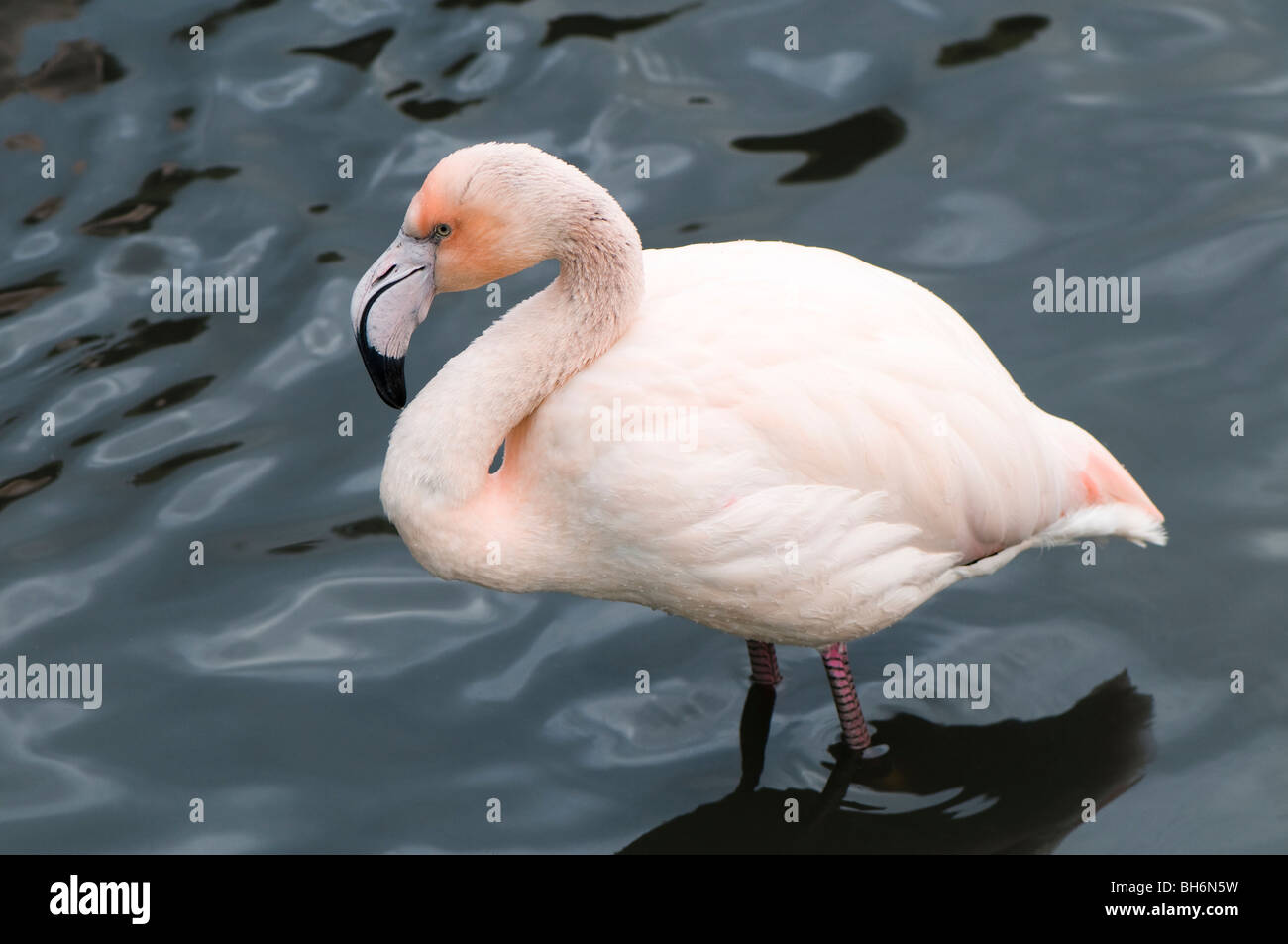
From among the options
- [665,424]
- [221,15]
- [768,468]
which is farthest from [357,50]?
[768,468]

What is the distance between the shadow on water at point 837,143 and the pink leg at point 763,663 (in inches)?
144

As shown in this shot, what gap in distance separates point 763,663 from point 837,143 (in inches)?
164

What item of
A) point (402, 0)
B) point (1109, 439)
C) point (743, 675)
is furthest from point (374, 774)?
point (402, 0)

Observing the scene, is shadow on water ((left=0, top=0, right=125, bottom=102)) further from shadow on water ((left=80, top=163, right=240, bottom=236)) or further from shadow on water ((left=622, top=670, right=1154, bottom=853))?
shadow on water ((left=622, top=670, right=1154, bottom=853))

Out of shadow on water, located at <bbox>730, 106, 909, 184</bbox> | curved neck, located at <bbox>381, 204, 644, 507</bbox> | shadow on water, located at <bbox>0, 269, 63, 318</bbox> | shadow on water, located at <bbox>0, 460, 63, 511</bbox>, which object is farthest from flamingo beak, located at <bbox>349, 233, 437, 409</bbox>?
shadow on water, located at <bbox>730, 106, 909, 184</bbox>

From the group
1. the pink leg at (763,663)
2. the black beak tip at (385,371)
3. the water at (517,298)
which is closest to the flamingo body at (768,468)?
the black beak tip at (385,371)

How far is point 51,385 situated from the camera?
27.4 ft

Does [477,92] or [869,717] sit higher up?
[477,92]

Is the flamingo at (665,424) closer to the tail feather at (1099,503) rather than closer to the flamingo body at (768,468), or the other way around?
the flamingo body at (768,468)

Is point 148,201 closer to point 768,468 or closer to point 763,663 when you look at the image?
point 763,663

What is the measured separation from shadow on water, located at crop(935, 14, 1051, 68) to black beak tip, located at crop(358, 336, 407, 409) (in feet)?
19.3
